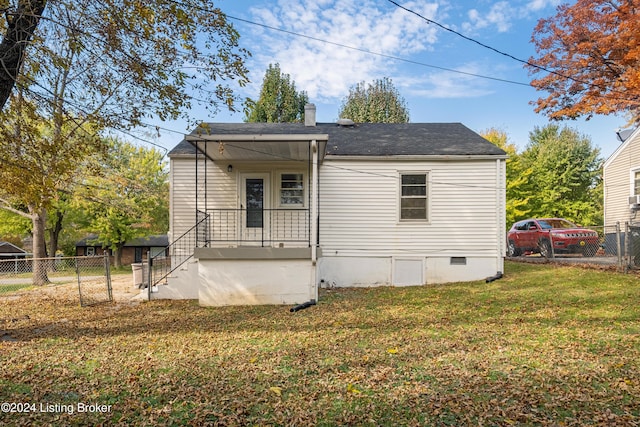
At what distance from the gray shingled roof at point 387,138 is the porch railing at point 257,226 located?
1.93m

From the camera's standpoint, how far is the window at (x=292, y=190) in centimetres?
1074

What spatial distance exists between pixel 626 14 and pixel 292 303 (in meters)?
17.6

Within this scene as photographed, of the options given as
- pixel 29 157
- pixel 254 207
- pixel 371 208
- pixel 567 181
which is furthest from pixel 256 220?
pixel 567 181

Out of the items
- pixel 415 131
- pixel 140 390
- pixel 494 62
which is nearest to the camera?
pixel 140 390

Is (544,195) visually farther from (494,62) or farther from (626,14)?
(494,62)

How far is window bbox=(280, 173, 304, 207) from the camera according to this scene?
35.2 feet

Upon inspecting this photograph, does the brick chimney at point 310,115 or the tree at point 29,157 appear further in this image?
the brick chimney at point 310,115

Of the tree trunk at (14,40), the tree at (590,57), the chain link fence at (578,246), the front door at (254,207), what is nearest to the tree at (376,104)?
the tree at (590,57)

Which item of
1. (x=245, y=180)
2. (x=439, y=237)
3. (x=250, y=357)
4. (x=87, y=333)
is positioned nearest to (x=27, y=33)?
(x=87, y=333)

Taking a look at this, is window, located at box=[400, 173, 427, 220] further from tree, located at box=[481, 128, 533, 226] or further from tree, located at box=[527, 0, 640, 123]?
tree, located at box=[481, 128, 533, 226]

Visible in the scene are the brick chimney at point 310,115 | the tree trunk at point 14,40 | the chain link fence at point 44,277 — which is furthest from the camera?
the brick chimney at point 310,115

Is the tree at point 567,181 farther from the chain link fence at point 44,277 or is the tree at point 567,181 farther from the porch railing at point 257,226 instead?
the chain link fence at point 44,277

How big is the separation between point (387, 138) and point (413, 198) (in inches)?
88.0

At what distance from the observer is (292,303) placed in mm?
8414
